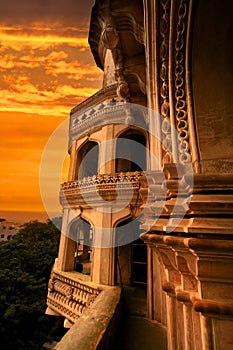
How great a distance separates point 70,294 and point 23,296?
30.2ft

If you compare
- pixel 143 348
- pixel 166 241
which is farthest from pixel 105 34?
pixel 143 348

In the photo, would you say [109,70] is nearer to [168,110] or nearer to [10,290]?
[168,110]

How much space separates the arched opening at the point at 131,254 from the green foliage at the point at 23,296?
795 cm

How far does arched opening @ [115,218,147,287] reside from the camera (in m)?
7.07

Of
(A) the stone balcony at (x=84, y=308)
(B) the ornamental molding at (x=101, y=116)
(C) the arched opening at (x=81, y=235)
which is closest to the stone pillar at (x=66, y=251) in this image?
(C) the arched opening at (x=81, y=235)

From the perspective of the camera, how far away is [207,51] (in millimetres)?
1929

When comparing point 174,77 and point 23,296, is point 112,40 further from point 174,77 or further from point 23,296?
point 23,296

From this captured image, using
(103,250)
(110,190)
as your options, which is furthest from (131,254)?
(110,190)

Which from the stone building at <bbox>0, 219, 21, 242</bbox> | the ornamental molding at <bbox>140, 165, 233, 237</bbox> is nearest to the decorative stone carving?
the ornamental molding at <bbox>140, 165, 233, 237</bbox>

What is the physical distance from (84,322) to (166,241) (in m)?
2.86

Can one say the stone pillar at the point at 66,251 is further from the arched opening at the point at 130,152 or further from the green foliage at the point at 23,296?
the green foliage at the point at 23,296

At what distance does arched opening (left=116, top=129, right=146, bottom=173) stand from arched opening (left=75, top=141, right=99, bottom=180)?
1.70 meters

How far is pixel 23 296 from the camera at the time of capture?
45.5 feet

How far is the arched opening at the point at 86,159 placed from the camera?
934 centimetres
